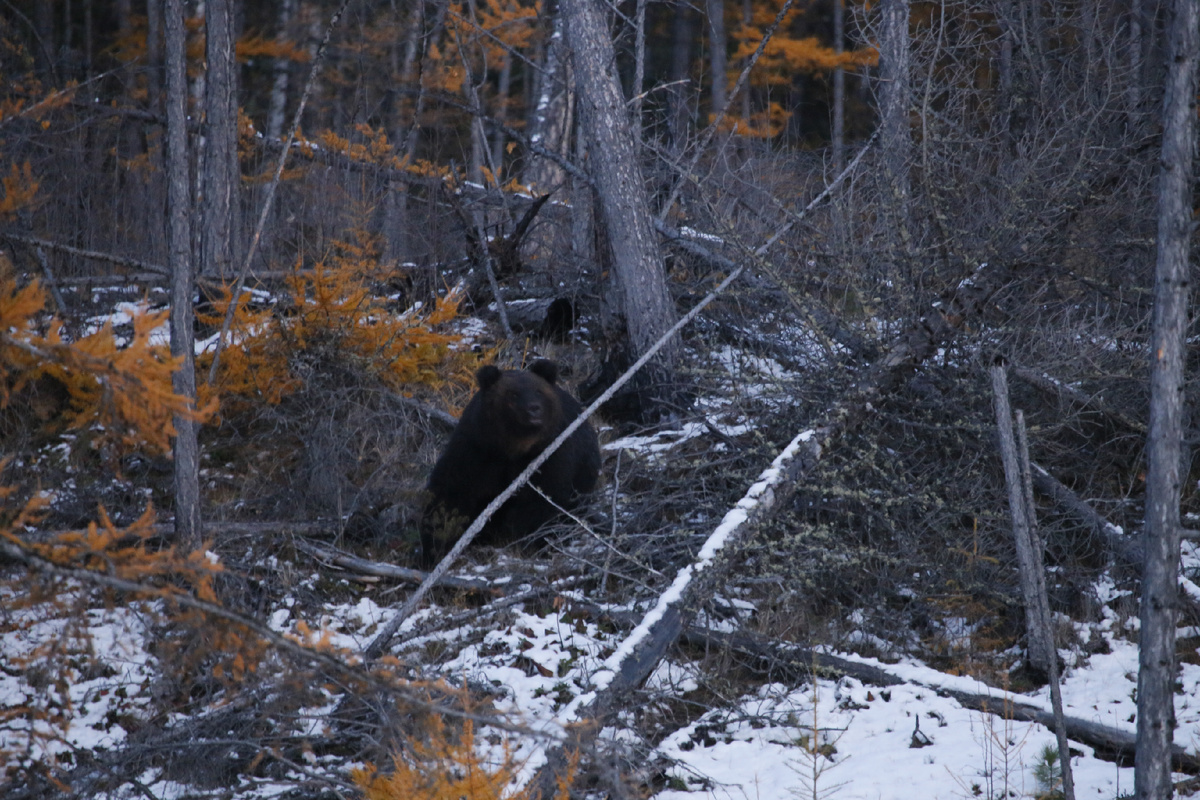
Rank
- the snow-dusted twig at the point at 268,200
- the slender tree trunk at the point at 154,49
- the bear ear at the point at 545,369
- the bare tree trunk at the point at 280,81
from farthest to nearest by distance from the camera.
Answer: the bare tree trunk at the point at 280,81
the slender tree trunk at the point at 154,49
the bear ear at the point at 545,369
the snow-dusted twig at the point at 268,200

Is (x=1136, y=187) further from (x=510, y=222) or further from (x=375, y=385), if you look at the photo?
(x=510, y=222)

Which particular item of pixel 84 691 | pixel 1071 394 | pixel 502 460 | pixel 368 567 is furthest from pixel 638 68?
pixel 84 691

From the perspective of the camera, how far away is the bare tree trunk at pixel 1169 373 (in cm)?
→ 362

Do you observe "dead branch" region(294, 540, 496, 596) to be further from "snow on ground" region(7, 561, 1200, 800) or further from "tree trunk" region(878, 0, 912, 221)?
"tree trunk" region(878, 0, 912, 221)

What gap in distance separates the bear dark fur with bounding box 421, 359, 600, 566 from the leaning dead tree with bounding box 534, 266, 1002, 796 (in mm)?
A: 1655

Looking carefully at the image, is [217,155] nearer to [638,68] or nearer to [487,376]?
[487,376]

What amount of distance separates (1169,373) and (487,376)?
4066 millimetres

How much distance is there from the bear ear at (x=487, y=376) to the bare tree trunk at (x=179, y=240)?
1.83 m

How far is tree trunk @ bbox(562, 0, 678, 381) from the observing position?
7.98m

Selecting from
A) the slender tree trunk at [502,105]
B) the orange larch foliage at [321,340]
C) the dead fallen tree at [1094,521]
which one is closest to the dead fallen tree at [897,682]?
the dead fallen tree at [1094,521]

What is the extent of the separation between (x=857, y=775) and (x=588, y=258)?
6361mm

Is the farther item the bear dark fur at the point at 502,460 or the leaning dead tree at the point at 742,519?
the bear dark fur at the point at 502,460

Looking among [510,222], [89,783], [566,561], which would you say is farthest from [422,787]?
[510,222]

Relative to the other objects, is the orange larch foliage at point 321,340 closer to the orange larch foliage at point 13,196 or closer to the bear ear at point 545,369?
the bear ear at point 545,369
